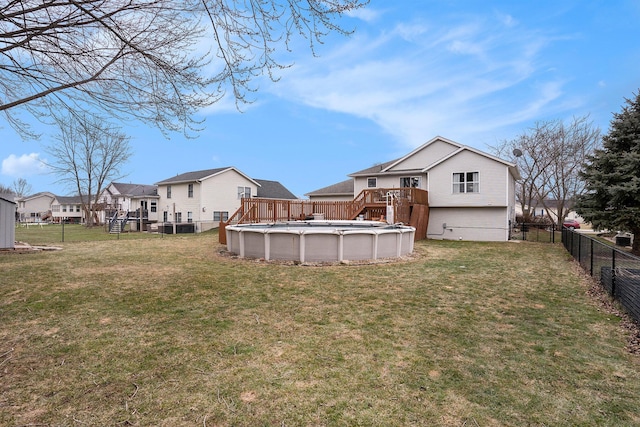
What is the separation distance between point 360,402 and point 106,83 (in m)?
5.85

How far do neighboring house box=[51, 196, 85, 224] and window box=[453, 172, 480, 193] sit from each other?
201ft

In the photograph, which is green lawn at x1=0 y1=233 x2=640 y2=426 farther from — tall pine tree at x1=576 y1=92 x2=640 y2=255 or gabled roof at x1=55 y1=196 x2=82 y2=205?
gabled roof at x1=55 y1=196 x2=82 y2=205

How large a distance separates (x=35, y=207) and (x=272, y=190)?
200 feet

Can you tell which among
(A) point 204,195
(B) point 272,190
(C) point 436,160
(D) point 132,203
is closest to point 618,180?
(C) point 436,160

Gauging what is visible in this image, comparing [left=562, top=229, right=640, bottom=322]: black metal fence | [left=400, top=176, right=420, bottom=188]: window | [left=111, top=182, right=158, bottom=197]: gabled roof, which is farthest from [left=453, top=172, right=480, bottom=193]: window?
[left=111, top=182, right=158, bottom=197]: gabled roof

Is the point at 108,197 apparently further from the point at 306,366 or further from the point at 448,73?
the point at 306,366

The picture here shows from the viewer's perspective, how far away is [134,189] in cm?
4103

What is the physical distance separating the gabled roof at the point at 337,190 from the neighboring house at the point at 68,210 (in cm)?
4849

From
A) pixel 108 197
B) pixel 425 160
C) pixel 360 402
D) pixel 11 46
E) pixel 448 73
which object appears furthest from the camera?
pixel 108 197

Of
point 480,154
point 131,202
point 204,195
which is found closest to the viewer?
point 480,154

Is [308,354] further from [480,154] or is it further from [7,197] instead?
[480,154]

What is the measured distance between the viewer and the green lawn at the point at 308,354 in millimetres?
2723

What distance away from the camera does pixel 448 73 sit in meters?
12.9

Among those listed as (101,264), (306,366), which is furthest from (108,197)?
(306,366)
